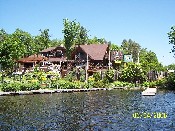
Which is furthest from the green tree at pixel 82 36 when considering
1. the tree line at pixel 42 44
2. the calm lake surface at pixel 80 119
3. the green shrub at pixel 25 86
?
the calm lake surface at pixel 80 119

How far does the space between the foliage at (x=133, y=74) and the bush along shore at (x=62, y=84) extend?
4.14ft

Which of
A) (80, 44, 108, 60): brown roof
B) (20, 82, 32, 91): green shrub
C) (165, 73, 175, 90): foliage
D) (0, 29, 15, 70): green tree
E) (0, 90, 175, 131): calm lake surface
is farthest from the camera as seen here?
(80, 44, 108, 60): brown roof

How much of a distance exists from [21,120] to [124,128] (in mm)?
8994

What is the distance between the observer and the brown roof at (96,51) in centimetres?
8169

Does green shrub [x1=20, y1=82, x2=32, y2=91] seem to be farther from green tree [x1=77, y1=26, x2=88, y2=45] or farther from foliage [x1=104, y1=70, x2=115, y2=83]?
green tree [x1=77, y1=26, x2=88, y2=45]

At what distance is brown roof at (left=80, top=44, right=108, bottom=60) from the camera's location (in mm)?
81688

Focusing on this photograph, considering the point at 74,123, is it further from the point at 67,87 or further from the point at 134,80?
the point at 134,80

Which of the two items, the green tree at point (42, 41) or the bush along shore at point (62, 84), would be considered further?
the green tree at point (42, 41)

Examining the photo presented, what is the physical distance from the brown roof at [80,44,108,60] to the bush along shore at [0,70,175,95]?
46.2 ft

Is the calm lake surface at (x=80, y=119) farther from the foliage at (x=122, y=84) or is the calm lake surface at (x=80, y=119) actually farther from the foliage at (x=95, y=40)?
the foliage at (x=95, y=40)

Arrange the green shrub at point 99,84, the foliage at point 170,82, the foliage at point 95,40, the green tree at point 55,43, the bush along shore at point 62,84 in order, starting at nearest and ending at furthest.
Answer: the bush along shore at point 62,84 → the green shrub at point 99,84 → the foliage at point 170,82 → the foliage at point 95,40 → the green tree at point 55,43

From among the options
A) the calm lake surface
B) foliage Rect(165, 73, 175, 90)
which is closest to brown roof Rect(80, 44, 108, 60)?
foliage Rect(165, 73, 175, 90)

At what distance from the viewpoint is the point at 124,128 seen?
836 inches

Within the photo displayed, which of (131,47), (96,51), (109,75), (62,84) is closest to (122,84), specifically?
(109,75)
